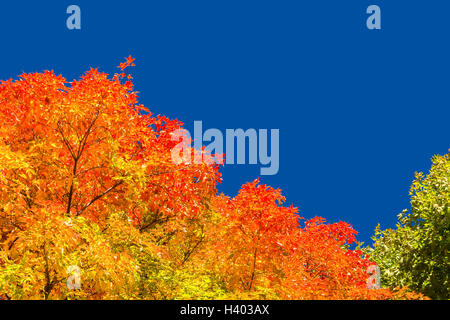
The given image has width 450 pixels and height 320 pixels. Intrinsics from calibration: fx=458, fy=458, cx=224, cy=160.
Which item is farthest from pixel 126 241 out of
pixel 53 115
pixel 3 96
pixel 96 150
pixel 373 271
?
pixel 373 271

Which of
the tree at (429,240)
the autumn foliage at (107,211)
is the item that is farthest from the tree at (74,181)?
the tree at (429,240)

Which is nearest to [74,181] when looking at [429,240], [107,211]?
[107,211]

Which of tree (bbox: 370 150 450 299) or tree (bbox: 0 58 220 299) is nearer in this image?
tree (bbox: 0 58 220 299)

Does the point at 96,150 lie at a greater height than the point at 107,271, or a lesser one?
greater

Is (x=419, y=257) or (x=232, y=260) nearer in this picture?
(x=232, y=260)

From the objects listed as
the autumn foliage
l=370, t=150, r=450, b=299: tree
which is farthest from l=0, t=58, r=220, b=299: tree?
l=370, t=150, r=450, b=299: tree

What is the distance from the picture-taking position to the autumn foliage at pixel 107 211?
11.9 meters

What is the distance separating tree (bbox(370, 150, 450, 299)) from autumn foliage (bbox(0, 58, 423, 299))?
6779mm

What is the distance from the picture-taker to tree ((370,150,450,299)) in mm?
20328

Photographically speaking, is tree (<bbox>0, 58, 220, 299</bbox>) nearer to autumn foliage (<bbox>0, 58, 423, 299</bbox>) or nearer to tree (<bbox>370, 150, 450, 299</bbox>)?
autumn foliage (<bbox>0, 58, 423, 299</bbox>)

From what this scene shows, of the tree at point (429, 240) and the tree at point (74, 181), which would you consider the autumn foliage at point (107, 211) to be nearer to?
the tree at point (74, 181)

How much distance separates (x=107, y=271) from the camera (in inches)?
465
